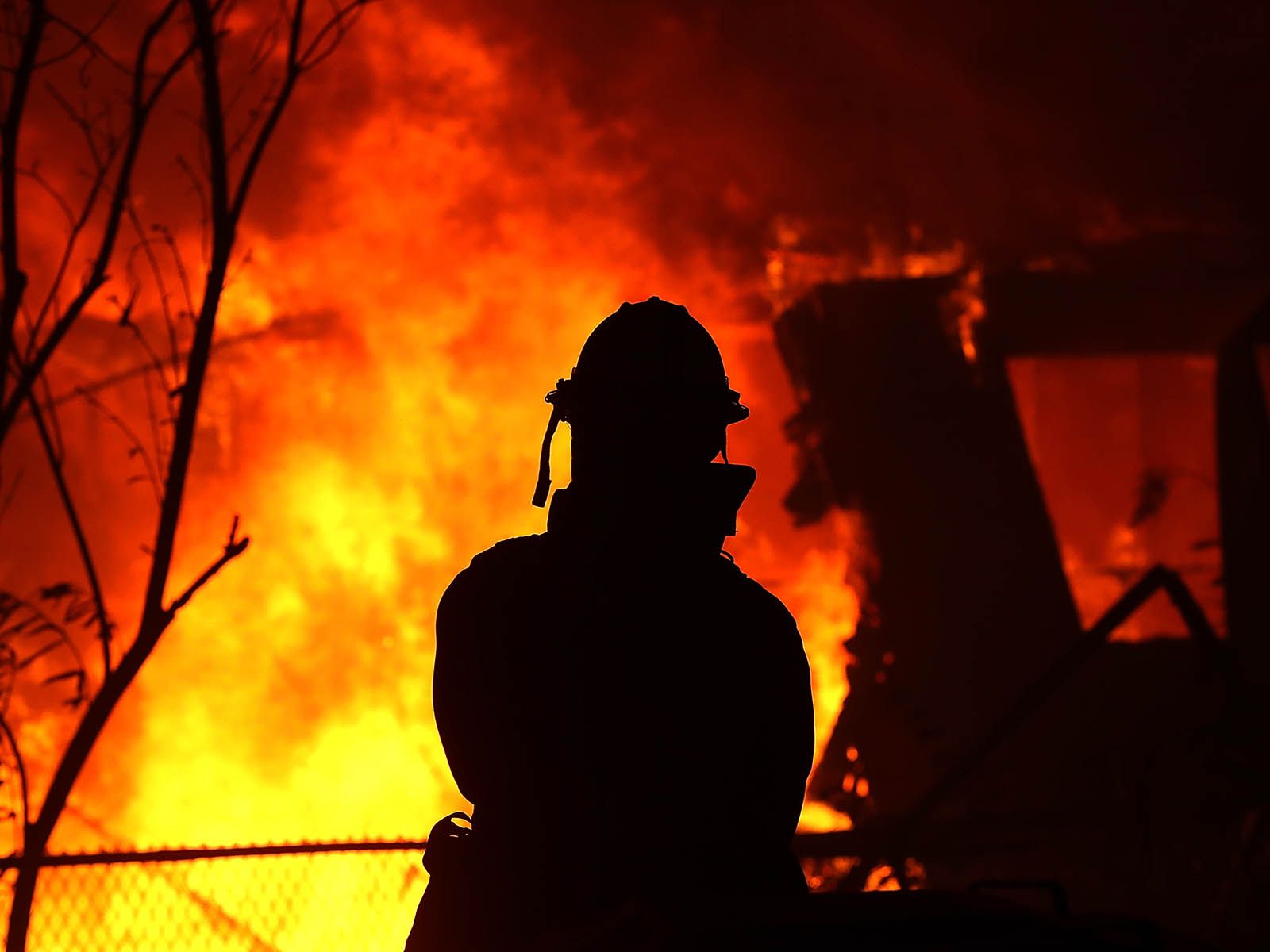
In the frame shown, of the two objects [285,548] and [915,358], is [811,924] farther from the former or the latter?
[285,548]

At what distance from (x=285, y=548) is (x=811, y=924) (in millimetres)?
8234

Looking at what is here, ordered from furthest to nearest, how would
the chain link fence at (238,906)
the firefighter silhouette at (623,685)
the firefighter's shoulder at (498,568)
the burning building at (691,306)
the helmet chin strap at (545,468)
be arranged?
the burning building at (691,306) → the chain link fence at (238,906) → the helmet chin strap at (545,468) → the firefighter's shoulder at (498,568) → the firefighter silhouette at (623,685)

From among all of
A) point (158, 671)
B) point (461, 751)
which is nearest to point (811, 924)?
point (461, 751)

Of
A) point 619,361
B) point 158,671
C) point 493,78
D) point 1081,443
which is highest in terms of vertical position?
point 1081,443

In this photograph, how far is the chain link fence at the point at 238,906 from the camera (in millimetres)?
7316

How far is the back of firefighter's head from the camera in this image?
2.16 m

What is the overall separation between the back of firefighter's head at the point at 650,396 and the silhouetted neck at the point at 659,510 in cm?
2

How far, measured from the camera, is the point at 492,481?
379 inches

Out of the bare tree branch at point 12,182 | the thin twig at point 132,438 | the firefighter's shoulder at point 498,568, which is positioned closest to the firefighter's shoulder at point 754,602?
the firefighter's shoulder at point 498,568

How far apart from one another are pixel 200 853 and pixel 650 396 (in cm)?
244

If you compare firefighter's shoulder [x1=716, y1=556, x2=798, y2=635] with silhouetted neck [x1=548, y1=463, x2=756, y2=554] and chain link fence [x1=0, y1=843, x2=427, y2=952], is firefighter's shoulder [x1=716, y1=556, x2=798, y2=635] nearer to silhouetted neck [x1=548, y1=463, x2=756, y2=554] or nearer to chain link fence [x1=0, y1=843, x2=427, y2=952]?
silhouetted neck [x1=548, y1=463, x2=756, y2=554]

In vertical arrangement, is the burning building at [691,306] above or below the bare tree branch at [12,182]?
above

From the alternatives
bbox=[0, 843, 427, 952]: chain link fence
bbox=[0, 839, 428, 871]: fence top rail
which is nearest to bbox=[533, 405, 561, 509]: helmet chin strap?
bbox=[0, 839, 428, 871]: fence top rail

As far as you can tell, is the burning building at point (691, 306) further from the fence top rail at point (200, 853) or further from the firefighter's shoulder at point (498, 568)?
the firefighter's shoulder at point (498, 568)
